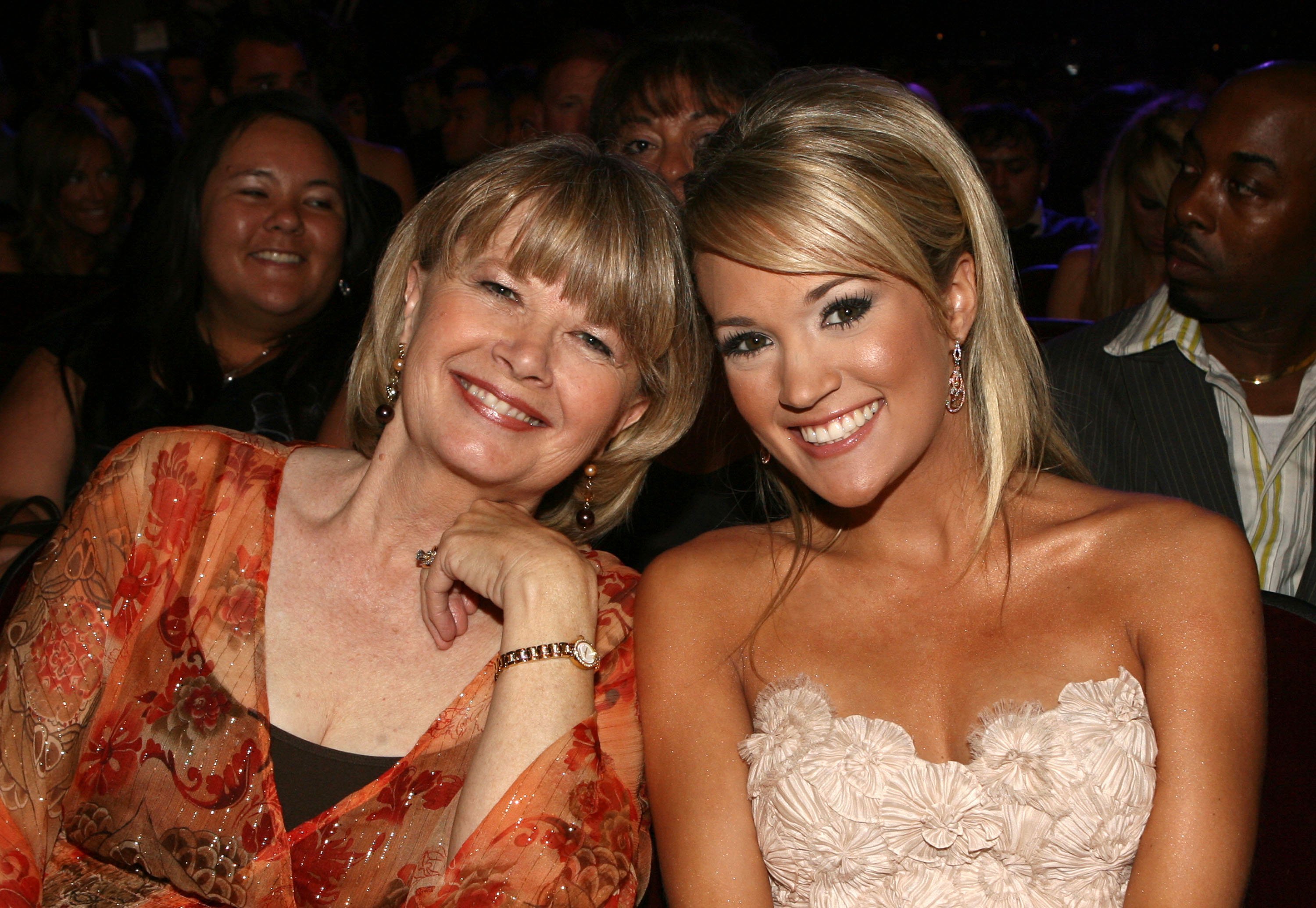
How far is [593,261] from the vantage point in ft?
5.82

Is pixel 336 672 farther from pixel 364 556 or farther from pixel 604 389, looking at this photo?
pixel 604 389

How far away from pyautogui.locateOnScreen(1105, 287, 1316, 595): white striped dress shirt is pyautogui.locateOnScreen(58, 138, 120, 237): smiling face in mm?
4009

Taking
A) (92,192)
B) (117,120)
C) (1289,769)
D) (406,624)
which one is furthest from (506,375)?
(117,120)

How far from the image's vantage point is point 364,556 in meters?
1.86

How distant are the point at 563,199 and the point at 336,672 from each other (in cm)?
81

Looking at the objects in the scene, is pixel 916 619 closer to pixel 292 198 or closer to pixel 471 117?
pixel 292 198

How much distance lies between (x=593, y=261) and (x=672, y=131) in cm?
107

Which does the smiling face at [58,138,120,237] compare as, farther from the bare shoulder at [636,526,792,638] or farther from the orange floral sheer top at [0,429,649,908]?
the bare shoulder at [636,526,792,638]

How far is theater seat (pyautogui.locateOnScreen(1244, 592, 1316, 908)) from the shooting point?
1681 mm

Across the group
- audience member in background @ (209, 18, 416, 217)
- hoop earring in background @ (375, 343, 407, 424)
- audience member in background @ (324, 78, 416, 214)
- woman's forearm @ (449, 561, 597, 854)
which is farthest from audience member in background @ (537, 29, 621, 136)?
woman's forearm @ (449, 561, 597, 854)

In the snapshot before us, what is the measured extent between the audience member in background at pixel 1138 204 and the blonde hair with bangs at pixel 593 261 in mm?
2509

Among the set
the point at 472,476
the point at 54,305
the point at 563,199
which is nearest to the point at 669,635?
the point at 472,476

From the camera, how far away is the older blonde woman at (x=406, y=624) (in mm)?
1588

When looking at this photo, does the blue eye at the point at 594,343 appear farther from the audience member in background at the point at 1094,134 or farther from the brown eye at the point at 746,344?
the audience member in background at the point at 1094,134
